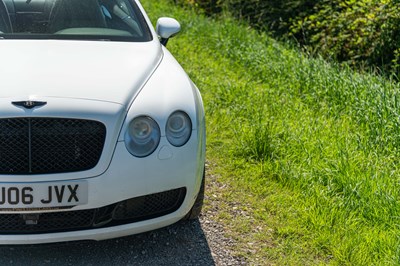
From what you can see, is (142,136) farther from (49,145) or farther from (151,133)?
(49,145)

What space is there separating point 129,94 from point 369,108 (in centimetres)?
268

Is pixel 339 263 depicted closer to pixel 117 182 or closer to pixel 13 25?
pixel 117 182

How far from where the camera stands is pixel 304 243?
11.9ft

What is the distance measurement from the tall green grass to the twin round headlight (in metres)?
0.78

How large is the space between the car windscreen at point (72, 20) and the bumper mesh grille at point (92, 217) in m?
1.33

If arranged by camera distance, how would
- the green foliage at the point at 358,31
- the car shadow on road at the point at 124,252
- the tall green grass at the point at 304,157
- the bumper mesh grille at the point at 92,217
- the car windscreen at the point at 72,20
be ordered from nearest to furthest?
the bumper mesh grille at the point at 92,217 < the car shadow on road at the point at 124,252 < the tall green grass at the point at 304,157 < the car windscreen at the point at 72,20 < the green foliage at the point at 358,31

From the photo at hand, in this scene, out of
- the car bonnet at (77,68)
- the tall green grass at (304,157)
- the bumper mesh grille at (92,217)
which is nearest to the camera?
the bumper mesh grille at (92,217)

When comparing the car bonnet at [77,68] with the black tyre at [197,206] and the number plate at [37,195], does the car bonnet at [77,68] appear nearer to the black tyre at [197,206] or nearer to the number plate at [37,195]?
the number plate at [37,195]

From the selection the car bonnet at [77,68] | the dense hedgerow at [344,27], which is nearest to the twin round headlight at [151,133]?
the car bonnet at [77,68]

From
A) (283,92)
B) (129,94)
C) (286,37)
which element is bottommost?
(286,37)

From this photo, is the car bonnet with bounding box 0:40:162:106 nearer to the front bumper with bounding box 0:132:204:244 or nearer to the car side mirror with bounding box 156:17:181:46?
the front bumper with bounding box 0:132:204:244

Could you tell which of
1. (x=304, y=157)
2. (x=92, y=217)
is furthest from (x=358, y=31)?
(x=92, y=217)

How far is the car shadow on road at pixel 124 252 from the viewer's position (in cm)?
339

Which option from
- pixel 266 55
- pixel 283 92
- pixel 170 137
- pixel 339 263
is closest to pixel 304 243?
pixel 339 263
